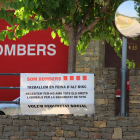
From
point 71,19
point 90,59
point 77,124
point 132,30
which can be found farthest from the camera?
point 90,59

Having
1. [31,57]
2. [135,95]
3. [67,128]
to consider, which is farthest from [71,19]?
[31,57]

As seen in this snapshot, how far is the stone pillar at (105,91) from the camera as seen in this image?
7062 mm

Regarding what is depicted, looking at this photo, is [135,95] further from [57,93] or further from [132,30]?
[57,93]

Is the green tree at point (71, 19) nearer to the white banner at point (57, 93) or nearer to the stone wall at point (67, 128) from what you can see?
the white banner at point (57, 93)

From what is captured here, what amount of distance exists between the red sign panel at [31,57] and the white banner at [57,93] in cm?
713

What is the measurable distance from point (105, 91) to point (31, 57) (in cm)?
783

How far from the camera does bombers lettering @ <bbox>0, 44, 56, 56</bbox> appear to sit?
1441 centimetres

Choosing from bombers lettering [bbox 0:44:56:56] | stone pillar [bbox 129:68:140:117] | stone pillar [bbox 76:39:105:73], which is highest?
bombers lettering [bbox 0:44:56:56]

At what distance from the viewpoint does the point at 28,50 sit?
14.5 m

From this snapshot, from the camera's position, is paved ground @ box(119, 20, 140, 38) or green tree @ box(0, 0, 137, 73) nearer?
paved ground @ box(119, 20, 140, 38)

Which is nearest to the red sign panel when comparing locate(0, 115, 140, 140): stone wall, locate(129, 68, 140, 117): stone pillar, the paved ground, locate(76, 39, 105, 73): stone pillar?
locate(76, 39, 105, 73): stone pillar

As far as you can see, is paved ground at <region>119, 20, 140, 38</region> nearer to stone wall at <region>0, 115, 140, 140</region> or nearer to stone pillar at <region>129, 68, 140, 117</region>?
stone pillar at <region>129, 68, 140, 117</region>

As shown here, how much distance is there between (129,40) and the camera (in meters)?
14.6

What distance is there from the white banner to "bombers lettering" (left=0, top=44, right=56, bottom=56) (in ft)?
23.9
